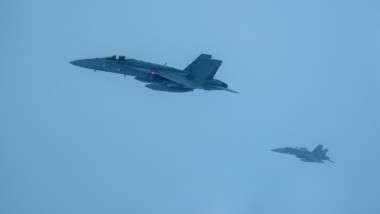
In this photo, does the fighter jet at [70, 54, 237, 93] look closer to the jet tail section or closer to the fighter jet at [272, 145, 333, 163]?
the fighter jet at [272, 145, 333, 163]

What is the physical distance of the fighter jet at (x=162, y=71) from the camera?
35.4m

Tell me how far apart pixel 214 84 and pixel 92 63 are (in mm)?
13467

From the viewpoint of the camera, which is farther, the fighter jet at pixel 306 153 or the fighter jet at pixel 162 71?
the fighter jet at pixel 306 153

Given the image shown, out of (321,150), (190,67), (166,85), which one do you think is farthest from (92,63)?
(321,150)

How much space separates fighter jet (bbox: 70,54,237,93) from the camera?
116ft

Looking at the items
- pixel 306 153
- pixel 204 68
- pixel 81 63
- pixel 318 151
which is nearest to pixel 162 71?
pixel 204 68

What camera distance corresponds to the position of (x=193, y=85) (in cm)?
3538

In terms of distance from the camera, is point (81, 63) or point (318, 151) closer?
point (81, 63)

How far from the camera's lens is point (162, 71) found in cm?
3600

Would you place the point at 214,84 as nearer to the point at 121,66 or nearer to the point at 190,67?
the point at 190,67

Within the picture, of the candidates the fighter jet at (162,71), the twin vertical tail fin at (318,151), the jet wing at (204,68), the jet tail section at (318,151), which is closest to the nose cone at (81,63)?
the fighter jet at (162,71)

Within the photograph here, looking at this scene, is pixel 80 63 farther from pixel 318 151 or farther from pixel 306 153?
pixel 318 151

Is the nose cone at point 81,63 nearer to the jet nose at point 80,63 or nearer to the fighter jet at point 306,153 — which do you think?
the jet nose at point 80,63

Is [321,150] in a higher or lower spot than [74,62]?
lower
